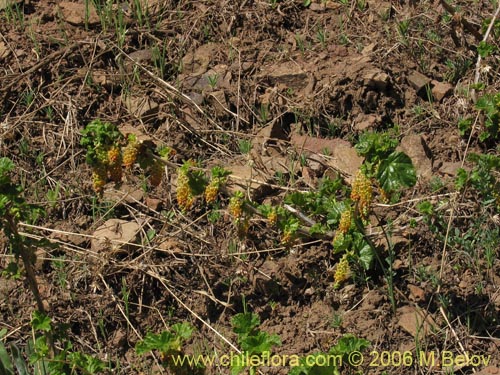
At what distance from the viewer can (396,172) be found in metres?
3.51

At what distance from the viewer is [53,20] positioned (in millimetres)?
5488

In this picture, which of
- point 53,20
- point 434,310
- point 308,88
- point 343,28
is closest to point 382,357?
point 434,310

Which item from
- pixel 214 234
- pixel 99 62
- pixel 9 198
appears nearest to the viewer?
pixel 9 198

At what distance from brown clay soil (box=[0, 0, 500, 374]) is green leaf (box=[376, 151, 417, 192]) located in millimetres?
600

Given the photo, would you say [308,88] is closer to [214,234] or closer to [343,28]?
[343,28]

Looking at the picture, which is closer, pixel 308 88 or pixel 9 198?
pixel 9 198

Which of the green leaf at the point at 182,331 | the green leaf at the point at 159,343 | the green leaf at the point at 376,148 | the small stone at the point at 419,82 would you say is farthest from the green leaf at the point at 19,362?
the small stone at the point at 419,82

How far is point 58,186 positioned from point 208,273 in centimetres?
96

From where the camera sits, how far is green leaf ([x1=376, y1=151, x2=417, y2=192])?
351cm

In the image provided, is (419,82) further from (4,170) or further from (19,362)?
(19,362)

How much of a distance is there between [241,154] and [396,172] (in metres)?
1.39

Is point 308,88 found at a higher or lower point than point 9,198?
lower

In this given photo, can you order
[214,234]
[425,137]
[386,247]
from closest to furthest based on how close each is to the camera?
[386,247] → [214,234] → [425,137]

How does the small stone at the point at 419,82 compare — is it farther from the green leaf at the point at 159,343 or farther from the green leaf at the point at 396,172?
the green leaf at the point at 159,343
